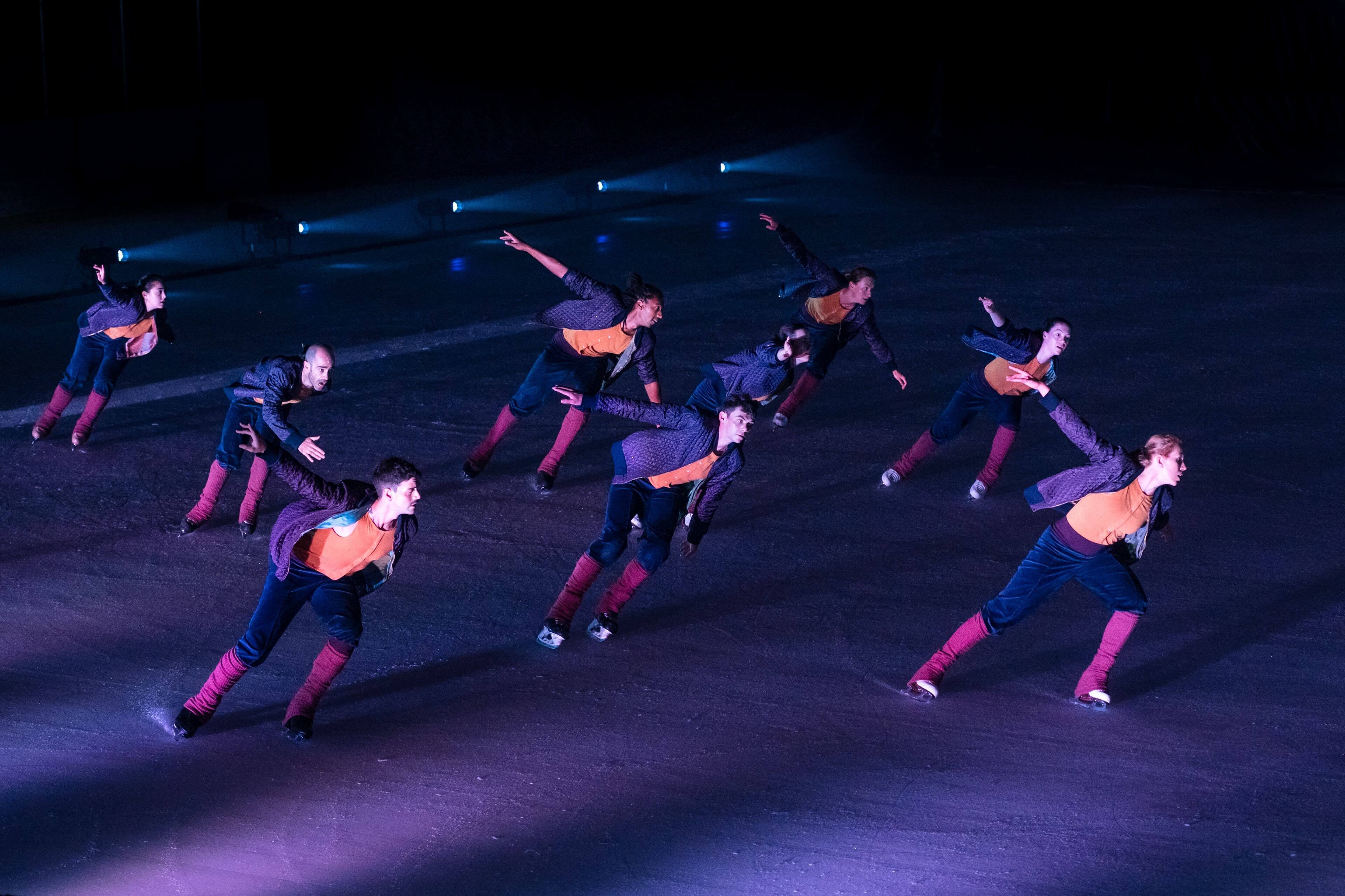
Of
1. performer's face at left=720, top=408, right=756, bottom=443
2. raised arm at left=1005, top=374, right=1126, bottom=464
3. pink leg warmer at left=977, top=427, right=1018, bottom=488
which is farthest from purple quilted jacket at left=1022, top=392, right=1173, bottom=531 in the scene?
pink leg warmer at left=977, top=427, right=1018, bottom=488

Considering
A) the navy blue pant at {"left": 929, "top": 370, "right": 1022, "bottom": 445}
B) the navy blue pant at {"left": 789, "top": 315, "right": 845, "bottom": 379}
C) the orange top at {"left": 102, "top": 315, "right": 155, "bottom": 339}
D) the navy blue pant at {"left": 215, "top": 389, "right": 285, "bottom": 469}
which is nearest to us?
the navy blue pant at {"left": 215, "top": 389, "right": 285, "bottom": 469}

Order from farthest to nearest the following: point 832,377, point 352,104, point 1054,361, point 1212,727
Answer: point 352,104
point 832,377
point 1054,361
point 1212,727

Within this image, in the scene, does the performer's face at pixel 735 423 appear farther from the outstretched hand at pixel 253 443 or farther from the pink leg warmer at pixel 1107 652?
the outstretched hand at pixel 253 443

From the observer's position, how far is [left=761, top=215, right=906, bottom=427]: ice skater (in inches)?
379

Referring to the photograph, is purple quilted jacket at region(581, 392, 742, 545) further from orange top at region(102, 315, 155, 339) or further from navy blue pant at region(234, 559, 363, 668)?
orange top at region(102, 315, 155, 339)

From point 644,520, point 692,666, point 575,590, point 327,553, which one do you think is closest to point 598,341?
point 644,520

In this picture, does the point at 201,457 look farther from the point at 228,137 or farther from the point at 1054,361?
the point at 228,137

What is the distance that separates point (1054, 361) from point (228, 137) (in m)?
17.6

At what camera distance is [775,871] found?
5180mm

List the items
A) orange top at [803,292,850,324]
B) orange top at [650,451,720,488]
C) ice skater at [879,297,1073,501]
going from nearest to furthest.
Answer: orange top at [650,451,720,488], ice skater at [879,297,1073,501], orange top at [803,292,850,324]

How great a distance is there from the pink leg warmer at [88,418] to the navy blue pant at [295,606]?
439 centimetres

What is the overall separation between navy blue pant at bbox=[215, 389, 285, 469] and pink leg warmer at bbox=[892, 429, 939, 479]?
172 inches

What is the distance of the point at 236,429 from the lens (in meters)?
7.77

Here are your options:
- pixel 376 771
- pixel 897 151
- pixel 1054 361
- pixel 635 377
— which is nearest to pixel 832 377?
pixel 635 377
